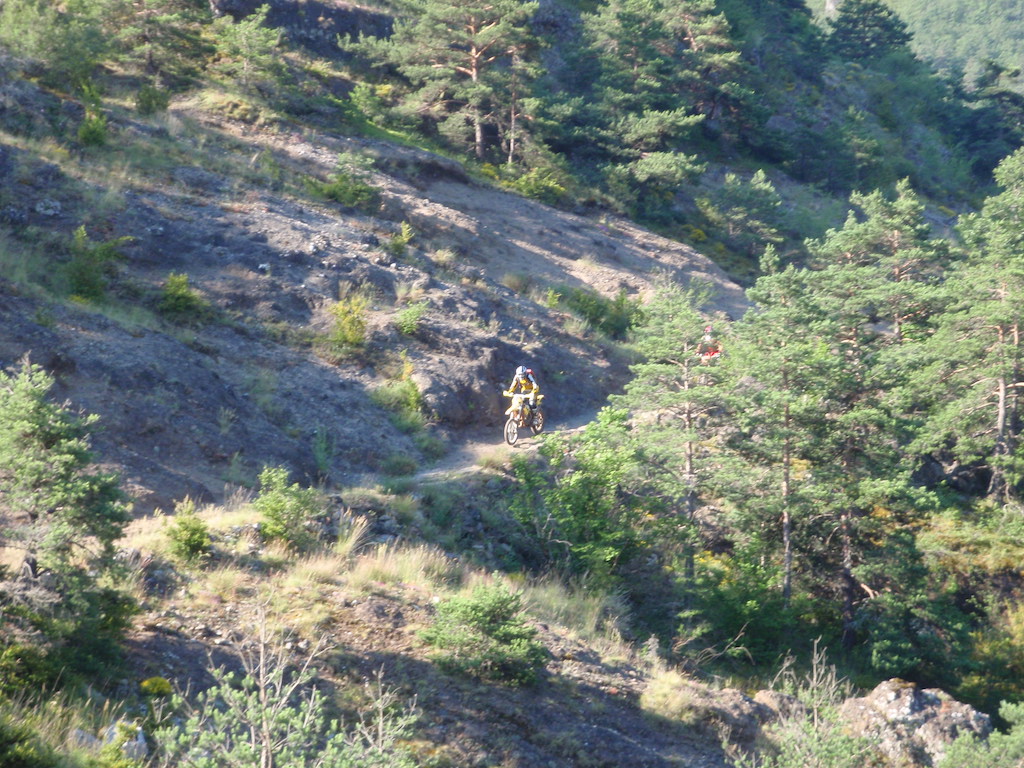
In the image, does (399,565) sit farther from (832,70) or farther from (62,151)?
(832,70)

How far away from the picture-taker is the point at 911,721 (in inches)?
411

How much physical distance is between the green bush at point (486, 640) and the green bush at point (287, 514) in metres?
2.11

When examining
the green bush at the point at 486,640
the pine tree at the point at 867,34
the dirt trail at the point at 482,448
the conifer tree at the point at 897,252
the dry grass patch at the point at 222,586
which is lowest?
the dirt trail at the point at 482,448

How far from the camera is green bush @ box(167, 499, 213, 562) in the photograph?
358 inches

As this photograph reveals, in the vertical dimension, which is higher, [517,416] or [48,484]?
[48,484]

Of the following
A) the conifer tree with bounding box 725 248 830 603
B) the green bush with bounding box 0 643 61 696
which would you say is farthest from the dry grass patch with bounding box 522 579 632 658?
the green bush with bounding box 0 643 61 696

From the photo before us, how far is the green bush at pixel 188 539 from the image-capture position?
29.8 feet

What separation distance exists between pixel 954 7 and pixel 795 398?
370 feet

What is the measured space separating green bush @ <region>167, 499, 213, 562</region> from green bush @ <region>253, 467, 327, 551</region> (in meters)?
0.85

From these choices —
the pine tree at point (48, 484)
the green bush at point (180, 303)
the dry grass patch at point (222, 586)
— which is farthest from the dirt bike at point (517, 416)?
the pine tree at point (48, 484)

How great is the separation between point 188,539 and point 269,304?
9310mm

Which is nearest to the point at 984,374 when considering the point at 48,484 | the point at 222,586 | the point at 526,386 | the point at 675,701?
the point at 526,386

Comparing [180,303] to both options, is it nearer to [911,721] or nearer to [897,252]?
[911,721]

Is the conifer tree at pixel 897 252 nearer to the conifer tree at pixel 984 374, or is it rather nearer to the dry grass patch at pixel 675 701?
the conifer tree at pixel 984 374
